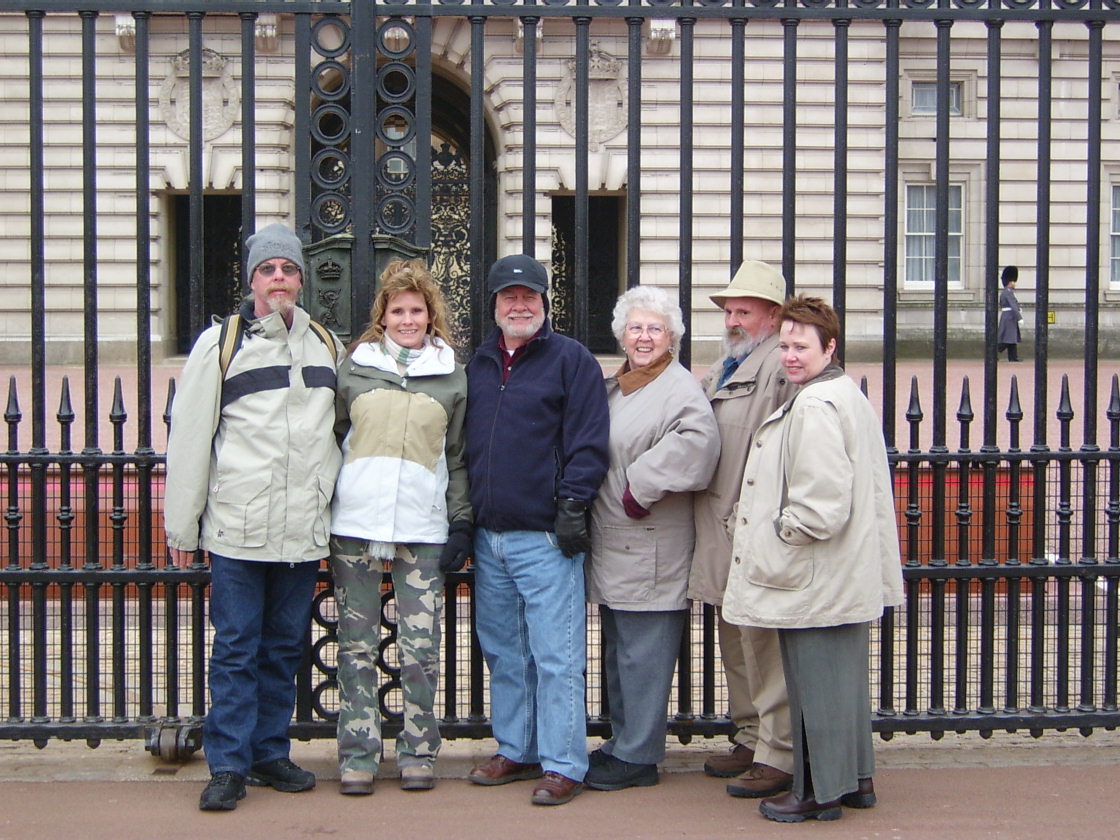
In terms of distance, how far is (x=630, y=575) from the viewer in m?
4.98

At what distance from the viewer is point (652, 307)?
4984 mm

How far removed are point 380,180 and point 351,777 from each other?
238 cm

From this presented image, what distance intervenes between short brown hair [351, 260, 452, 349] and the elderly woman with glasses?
69cm

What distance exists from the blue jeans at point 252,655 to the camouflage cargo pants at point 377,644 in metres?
0.18

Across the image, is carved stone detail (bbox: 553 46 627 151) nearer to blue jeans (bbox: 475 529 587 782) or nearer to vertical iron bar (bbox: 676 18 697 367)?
vertical iron bar (bbox: 676 18 697 367)

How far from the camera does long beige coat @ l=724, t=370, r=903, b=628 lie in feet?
14.8

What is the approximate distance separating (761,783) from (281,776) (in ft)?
6.04

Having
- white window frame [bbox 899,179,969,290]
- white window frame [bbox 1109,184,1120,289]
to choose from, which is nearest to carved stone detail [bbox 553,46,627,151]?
white window frame [bbox 899,179,969,290]

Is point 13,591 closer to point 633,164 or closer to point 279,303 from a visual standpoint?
point 279,303

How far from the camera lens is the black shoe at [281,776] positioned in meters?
5.05

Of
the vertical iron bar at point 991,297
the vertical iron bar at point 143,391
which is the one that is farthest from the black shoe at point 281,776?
the vertical iron bar at point 991,297

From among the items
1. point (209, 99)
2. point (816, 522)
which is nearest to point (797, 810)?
point (816, 522)

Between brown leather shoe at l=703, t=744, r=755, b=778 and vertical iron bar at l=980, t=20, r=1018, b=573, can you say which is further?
vertical iron bar at l=980, t=20, r=1018, b=573

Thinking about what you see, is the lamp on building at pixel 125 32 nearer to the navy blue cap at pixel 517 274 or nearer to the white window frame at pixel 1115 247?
the navy blue cap at pixel 517 274
